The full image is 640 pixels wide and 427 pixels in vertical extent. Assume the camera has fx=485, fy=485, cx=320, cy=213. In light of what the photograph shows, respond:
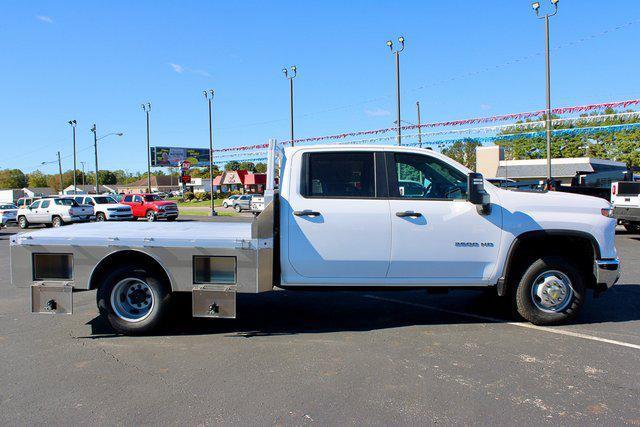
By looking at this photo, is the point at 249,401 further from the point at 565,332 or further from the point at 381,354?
the point at 565,332

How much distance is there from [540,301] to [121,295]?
4.80 meters

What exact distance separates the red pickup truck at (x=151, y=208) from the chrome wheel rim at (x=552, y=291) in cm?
2663

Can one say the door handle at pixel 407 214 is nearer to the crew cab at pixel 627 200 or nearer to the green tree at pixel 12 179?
the crew cab at pixel 627 200

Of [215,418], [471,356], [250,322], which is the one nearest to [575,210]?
[471,356]

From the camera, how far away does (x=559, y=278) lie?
5.60 m

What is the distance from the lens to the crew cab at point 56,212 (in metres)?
25.2

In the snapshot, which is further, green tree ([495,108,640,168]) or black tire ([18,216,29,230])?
green tree ([495,108,640,168])

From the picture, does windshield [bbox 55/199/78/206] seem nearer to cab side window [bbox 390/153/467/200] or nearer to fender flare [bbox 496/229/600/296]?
cab side window [bbox 390/153/467/200]

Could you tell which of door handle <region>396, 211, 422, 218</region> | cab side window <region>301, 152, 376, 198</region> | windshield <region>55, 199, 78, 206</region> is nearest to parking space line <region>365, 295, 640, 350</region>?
door handle <region>396, 211, 422, 218</region>

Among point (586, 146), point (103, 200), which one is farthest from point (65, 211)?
point (586, 146)

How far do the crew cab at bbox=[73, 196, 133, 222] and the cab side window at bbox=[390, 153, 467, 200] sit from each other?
77.1 feet

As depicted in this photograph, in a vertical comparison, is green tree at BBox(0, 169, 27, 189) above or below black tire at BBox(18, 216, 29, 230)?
above

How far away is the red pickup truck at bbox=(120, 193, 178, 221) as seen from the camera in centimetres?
2952

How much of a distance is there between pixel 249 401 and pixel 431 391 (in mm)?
1476
